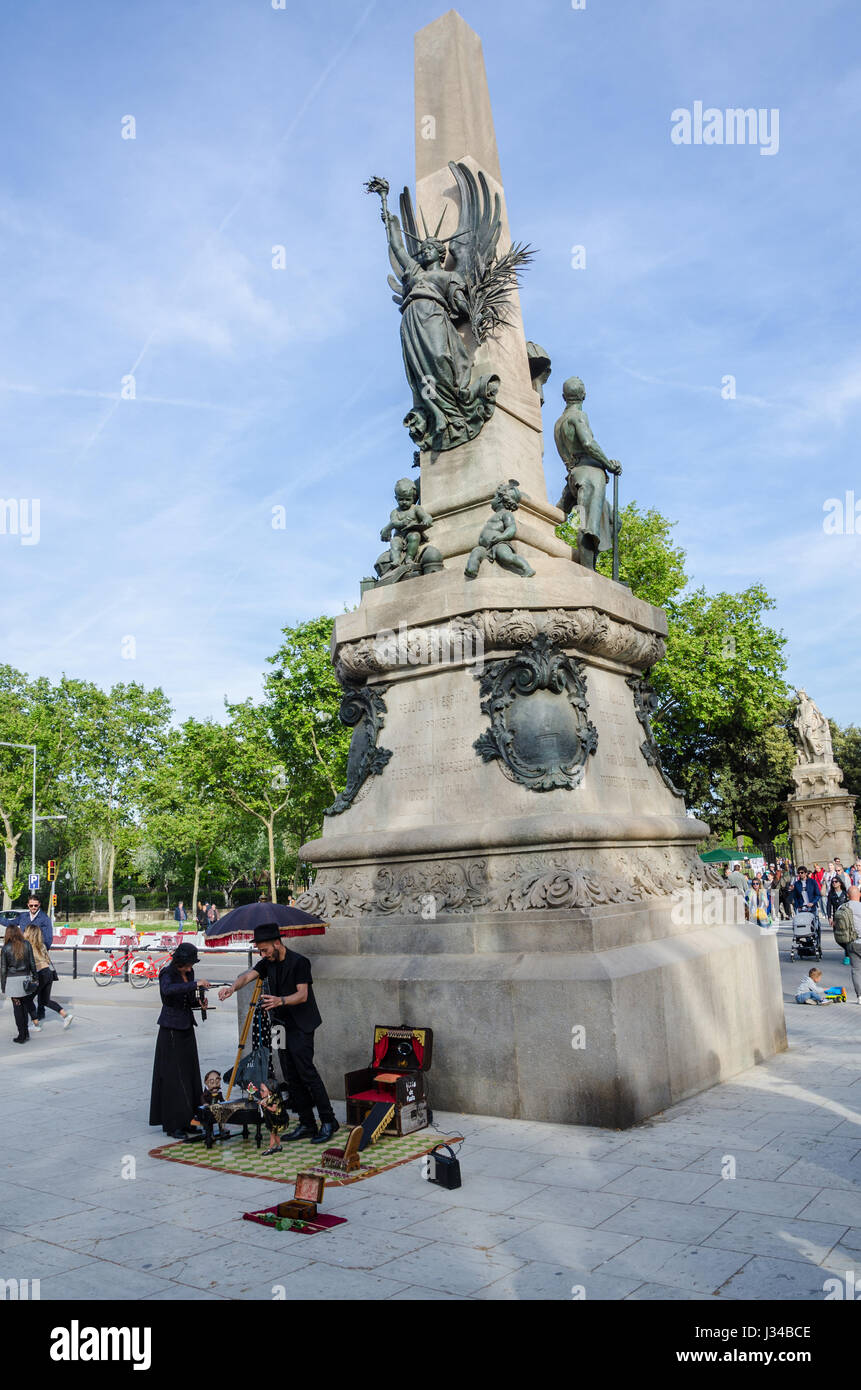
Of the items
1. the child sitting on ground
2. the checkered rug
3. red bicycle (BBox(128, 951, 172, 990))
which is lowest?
red bicycle (BBox(128, 951, 172, 990))

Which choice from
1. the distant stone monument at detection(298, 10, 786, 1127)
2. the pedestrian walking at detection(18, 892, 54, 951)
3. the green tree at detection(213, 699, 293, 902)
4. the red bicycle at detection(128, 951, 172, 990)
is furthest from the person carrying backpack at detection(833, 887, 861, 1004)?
the green tree at detection(213, 699, 293, 902)

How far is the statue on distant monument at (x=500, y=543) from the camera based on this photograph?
9609mm

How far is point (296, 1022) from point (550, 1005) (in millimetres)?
1950

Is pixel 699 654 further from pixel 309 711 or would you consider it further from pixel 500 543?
pixel 500 543

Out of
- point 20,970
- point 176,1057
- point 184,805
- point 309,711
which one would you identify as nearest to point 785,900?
point 309,711

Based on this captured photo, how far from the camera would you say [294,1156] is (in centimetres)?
707

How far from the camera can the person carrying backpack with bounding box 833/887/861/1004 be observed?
1352 centimetres

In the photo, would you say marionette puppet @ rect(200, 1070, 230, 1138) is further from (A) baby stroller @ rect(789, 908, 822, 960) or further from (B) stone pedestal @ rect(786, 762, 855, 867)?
(B) stone pedestal @ rect(786, 762, 855, 867)

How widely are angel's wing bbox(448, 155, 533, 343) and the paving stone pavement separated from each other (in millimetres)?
8285

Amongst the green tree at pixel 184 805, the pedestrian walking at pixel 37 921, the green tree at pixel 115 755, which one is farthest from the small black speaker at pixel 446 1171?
the green tree at pixel 115 755

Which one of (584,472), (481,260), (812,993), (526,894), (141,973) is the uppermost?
(481,260)

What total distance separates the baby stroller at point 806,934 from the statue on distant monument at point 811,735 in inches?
786

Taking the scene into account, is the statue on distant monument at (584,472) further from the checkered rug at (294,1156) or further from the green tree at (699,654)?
the green tree at (699,654)

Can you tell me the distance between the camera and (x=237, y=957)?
3497 centimetres
